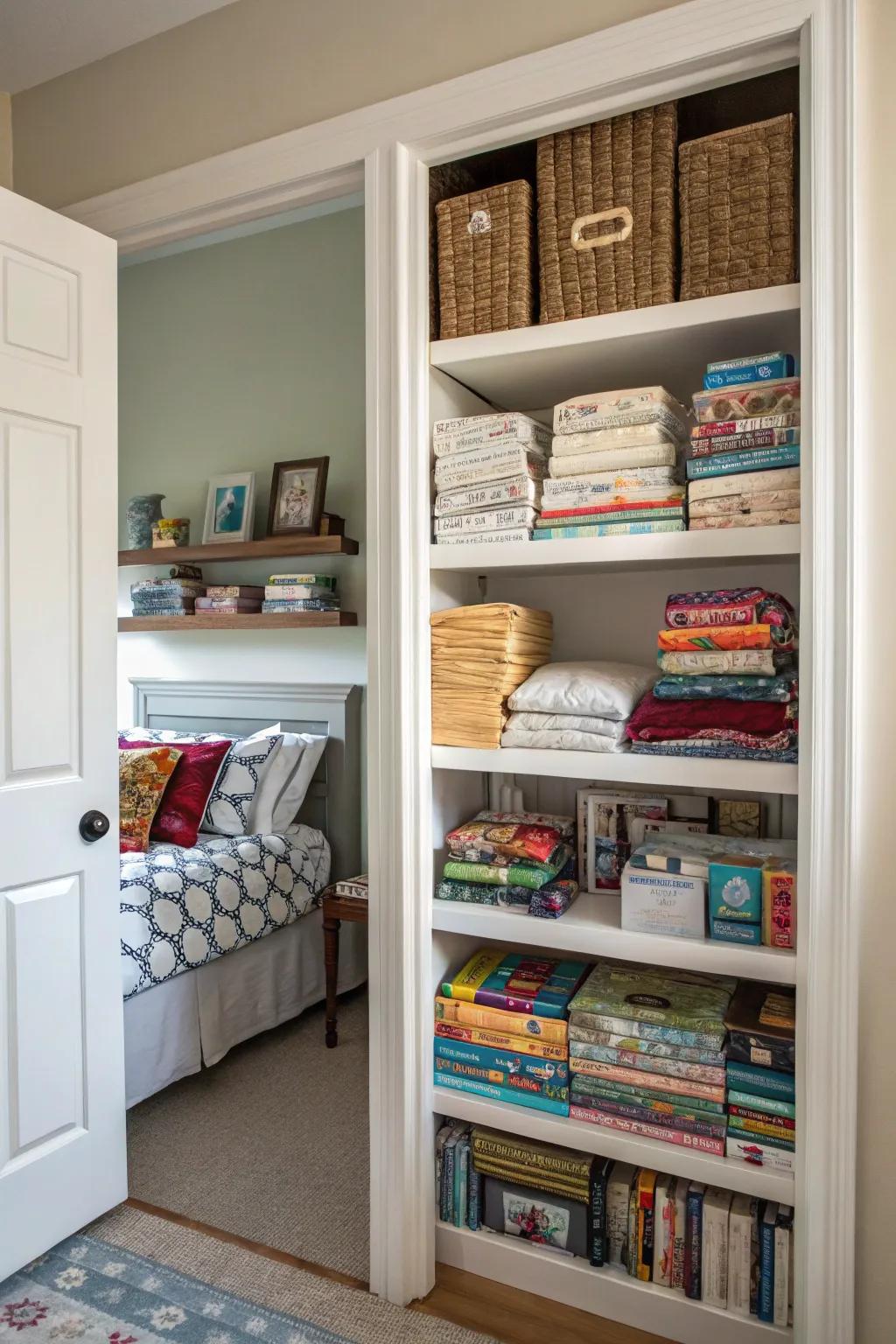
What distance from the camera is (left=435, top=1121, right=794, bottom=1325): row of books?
5.32ft

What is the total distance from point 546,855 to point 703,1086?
50cm

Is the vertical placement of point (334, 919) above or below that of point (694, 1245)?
above

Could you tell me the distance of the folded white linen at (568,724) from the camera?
5.61ft

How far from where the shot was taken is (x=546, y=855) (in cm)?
182

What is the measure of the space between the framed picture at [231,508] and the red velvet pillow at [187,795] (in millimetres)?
876

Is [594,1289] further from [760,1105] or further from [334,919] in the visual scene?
[334,919]

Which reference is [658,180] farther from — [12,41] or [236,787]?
[236,787]

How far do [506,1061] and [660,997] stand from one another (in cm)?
34

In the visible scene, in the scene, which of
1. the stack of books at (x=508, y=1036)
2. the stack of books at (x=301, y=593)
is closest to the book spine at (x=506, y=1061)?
the stack of books at (x=508, y=1036)

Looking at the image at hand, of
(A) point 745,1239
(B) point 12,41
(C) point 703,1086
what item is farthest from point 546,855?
(B) point 12,41

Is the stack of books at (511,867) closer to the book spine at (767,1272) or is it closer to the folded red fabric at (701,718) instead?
the folded red fabric at (701,718)

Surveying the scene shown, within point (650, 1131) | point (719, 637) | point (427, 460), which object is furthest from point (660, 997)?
point (427, 460)

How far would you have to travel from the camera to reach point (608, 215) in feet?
5.45

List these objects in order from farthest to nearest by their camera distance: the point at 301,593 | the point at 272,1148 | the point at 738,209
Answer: the point at 301,593 → the point at 272,1148 → the point at 738,209
